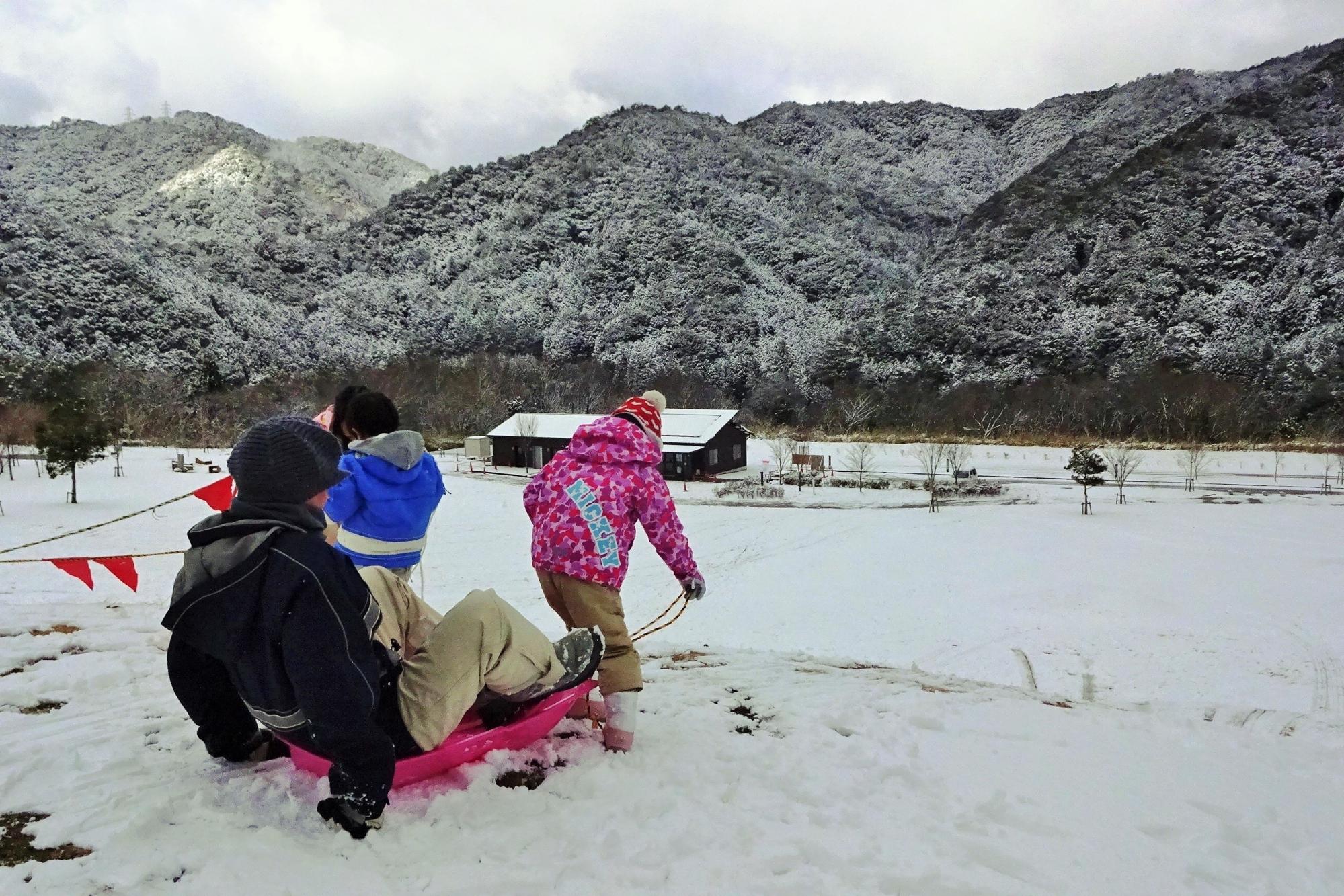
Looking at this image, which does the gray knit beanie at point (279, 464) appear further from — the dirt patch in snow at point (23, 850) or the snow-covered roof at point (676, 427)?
the snow-covered roof at point (676, 427)

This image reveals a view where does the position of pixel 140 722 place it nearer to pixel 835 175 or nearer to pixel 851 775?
pixel 851 775

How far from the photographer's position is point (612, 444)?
3.35 metres

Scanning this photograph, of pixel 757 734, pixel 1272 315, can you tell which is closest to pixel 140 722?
pixel 757 734

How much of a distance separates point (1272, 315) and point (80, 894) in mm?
80084

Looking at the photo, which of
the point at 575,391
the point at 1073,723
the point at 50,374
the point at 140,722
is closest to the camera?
the point at 140,722

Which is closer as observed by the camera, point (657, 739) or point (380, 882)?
point (380, 882)

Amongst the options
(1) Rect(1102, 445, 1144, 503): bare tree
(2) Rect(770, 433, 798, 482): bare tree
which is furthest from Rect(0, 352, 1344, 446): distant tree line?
(2) Rect(770, 433, 798, 482): bare tree

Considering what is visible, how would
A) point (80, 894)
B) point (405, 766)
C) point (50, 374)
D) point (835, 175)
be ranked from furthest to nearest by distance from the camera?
point (835, 175) < point (50, 374) < point (405, 766) < point (80, 894)

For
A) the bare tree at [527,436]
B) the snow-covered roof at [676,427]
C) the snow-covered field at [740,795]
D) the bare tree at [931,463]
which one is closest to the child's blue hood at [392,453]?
the snow-covered field at [740,795]

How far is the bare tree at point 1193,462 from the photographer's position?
29.6 metres

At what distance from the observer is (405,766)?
2496 millimetres

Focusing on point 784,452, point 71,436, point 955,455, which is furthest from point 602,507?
point 784,452

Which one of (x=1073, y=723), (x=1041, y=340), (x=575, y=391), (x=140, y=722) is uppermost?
(x=1041, y=340)

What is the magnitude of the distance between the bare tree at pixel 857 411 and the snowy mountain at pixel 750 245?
8012mm
